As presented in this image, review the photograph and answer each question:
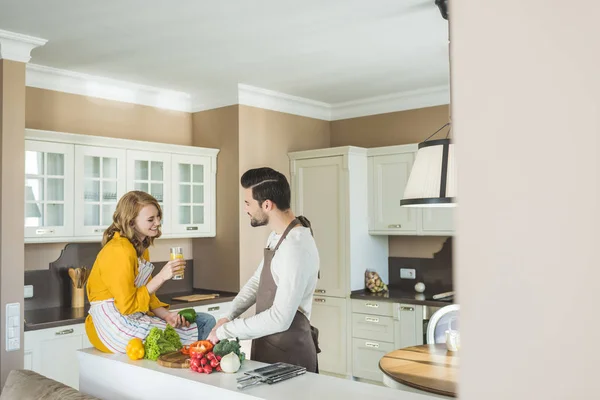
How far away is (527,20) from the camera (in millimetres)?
383

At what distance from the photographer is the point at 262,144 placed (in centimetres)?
518

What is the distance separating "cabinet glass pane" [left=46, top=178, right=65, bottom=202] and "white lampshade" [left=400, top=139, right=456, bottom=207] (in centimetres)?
282

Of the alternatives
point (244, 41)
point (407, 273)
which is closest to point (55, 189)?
point (244, 41)

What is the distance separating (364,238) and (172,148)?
6.07 feet

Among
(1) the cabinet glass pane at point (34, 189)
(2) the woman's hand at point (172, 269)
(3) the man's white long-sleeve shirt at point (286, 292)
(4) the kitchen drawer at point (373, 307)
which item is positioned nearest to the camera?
(3) the man's white long-sleeve shirt at point (286, 292)

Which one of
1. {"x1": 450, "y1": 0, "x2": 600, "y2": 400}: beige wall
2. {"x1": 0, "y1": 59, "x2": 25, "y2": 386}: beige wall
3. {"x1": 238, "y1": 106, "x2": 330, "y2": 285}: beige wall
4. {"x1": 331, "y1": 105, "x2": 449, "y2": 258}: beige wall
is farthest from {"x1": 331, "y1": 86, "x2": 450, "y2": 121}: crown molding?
{"x1": 450, "y1": 0, "x2": 600, "y2": 400}: beige wall

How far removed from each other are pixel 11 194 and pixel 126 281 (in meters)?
1.60

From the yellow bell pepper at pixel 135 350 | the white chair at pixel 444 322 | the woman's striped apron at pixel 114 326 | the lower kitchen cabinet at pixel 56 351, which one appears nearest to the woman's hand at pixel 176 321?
the woman's striped apron at pixel 114 326

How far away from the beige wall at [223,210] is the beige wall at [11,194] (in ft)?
5.88

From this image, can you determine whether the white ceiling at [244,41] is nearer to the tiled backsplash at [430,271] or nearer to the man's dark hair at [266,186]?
the man's dark hair at [266,186]

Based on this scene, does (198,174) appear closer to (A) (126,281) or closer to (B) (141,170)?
(B) (141,170)

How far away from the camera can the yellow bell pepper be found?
90.9 inches

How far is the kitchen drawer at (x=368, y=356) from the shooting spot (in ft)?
15.7

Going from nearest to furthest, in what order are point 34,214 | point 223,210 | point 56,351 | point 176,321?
point 176,321
point 56,351
point 34,214
point 223,210
